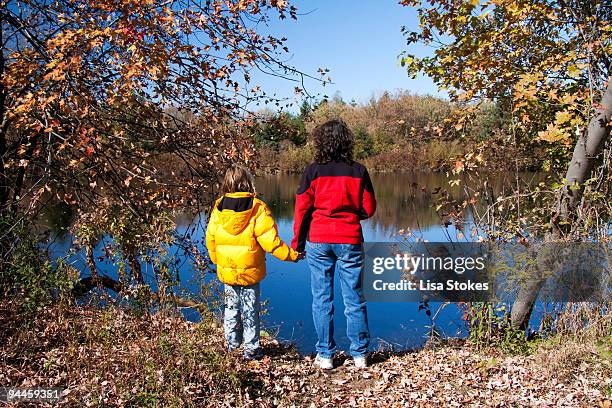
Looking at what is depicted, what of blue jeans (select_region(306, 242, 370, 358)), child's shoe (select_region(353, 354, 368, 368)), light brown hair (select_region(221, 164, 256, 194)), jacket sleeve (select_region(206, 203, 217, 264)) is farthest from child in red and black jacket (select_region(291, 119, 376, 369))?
jacket sleeve (select_region(206, 203, 217, 264))

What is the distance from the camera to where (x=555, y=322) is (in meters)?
4.90

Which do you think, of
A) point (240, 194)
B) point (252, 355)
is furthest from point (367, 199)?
point (252, 355)

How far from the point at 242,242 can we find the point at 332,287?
31.3 inches

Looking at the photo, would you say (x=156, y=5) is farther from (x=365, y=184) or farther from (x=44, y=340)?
(x=44, y=340)

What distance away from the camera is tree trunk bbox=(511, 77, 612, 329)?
4.76 metres

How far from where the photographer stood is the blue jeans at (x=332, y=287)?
12.4ft

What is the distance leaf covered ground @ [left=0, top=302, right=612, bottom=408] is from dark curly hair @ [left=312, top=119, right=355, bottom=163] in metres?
1.55

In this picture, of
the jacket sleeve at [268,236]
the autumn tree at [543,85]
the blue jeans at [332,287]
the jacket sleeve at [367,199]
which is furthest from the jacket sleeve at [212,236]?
the autumn tree at [543,85]

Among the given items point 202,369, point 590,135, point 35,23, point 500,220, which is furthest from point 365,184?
point 35,23

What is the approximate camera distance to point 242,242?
3.75 meters

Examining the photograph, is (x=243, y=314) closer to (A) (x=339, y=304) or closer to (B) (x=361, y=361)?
(B) (x=361, y=361)

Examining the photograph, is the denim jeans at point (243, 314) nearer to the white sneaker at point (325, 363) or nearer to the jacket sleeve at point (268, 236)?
the jacket sleeve at point (268, 236)

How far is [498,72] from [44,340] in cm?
514

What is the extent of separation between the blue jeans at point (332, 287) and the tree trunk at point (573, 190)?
1.97 metres
